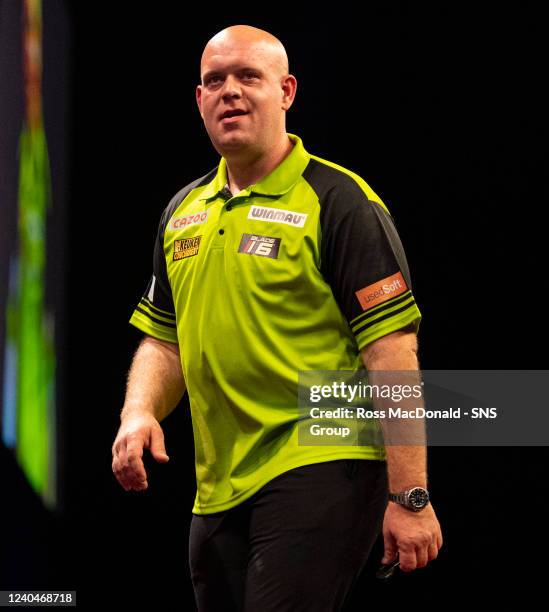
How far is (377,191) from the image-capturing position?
341 cm

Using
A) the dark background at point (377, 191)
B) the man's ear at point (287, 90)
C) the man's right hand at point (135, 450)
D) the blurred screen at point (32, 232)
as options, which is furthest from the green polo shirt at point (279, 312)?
the blurred screen at point (32, 232)

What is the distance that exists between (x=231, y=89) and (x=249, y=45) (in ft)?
0.39

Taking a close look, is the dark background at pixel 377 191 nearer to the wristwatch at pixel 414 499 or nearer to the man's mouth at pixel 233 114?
the man's mouth at pixel 233 114

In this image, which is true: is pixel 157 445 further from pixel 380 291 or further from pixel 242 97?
pixel 242 97

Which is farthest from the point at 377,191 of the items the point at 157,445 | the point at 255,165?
the point at 157,445

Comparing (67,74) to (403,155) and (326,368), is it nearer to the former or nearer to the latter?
(403,155)

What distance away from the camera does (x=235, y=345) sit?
2.01m

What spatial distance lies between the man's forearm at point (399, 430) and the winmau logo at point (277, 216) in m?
0.29

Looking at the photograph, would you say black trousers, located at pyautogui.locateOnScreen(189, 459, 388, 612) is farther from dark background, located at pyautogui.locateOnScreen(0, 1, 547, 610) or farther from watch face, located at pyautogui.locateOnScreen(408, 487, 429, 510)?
dark background, located at pyautogui.locateOnScreen(0, 1, 547, 610)

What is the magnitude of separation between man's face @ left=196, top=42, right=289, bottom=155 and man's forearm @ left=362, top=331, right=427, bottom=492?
21.2 inches

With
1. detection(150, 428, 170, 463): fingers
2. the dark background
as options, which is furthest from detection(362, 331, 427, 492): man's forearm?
the dark background

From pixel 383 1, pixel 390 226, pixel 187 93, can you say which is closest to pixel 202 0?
pixel 187 93

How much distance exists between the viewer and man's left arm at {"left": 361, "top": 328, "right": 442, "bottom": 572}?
184cm

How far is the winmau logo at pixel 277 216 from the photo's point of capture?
2.03 metres
